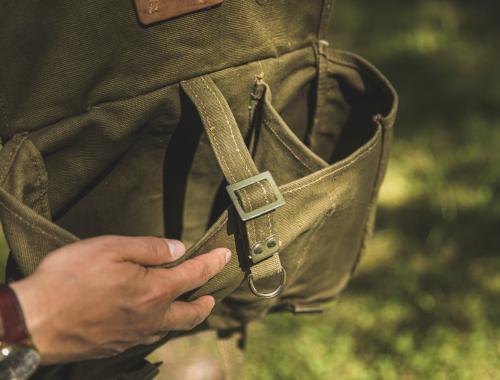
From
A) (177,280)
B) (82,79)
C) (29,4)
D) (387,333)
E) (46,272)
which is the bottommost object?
(387,333)

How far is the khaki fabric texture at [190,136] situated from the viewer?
1.10 m

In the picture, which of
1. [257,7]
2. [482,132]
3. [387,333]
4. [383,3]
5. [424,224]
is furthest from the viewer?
[383,3]

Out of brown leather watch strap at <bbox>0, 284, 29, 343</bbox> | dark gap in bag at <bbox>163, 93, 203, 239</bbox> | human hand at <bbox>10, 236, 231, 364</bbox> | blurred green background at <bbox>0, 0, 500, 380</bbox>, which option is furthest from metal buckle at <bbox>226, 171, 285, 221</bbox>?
blurred green background at <bbox>0, 0, 500, 380</bbox>

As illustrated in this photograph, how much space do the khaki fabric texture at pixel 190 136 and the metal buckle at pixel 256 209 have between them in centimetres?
1

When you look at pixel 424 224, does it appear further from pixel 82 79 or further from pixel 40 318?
pixel 40 318

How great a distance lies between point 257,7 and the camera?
125 centimetres

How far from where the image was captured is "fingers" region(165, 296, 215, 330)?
109cm

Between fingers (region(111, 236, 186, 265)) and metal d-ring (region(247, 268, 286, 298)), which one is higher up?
fingers (region(111, 236, 186, 265))

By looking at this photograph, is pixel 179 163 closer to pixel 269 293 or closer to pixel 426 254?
pixel 269 293

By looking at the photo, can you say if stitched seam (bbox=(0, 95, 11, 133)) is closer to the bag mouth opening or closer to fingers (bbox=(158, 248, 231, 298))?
fingers (bbox=(158, 248, 231, 298))

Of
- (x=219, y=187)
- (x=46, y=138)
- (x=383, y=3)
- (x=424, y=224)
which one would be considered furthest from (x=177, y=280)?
(x=383, y=3)

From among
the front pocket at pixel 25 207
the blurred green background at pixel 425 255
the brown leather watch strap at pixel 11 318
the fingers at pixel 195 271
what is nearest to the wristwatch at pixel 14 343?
the brown leather watch strap at pixel 11 318

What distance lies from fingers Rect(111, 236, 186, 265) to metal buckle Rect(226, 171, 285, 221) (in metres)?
0.13

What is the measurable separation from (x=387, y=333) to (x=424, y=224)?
46cm
